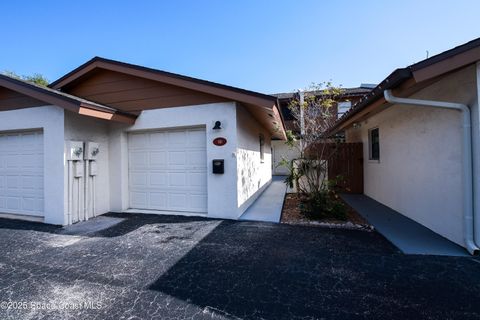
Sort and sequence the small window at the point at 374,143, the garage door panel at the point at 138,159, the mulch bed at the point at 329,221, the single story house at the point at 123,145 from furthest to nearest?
the small window at the point at 374,143 < the garage door panel at the point at 138,159 < the single story house at the point at 123,145 < the mulch bed at the point at 329,221

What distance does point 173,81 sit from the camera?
5570 millimetres

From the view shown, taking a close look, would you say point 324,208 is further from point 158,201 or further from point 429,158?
point 158,201

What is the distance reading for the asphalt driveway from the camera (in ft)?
7.49

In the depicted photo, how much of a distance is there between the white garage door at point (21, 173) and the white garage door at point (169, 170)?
2083mm

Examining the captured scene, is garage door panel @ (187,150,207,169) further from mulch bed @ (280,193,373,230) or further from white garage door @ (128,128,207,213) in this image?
mulch bed @ (280,193,373,230)

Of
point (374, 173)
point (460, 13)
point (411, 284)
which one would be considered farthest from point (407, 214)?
point (460, 13)

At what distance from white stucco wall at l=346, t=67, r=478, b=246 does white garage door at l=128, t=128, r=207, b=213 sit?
475cm

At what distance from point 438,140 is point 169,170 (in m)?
5.84

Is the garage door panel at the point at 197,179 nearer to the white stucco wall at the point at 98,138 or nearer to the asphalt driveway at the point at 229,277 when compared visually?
the asphalt driveway at the point at 229,277

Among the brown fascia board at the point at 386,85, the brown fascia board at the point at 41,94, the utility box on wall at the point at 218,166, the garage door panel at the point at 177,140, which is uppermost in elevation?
the brown fascia board at the point at 41,94

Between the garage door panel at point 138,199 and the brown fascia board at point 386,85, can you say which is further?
the garage door panel at point 138,199

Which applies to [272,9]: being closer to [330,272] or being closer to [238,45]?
[238,45]

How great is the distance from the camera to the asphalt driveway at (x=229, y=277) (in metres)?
2.28

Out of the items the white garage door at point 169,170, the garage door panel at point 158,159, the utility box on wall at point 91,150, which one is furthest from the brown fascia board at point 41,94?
the garage door panel at point 158,159
